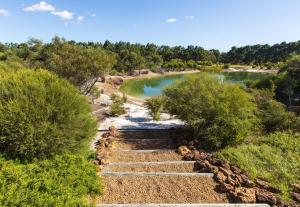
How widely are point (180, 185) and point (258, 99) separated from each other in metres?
11.7

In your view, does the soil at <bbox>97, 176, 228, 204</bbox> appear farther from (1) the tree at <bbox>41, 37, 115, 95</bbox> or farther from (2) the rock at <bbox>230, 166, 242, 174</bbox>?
(1) the tree at <bbox>41, 37, 115, 95</bbox>

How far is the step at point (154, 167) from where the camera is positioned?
29.7 feet

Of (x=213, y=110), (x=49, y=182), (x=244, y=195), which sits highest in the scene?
(x=213, y=110)

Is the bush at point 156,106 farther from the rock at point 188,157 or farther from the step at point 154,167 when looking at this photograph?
the step at point 154,167

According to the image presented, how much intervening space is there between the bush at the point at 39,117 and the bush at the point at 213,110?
498 centimetres

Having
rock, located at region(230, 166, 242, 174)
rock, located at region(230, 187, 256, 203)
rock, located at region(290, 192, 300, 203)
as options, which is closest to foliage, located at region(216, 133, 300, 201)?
rock, located at region(290, 192, 300, 203)

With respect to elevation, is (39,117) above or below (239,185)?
above

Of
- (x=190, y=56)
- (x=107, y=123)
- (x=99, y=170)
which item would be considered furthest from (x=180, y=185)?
(x=190, y=56)

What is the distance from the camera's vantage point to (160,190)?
7578mm

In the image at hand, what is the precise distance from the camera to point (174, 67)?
79062 mm

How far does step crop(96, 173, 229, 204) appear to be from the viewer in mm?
7160

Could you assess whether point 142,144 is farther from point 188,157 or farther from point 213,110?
point 213,110

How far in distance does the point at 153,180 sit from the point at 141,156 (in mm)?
2475

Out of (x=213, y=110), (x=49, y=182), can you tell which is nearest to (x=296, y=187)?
(x=213, y=110)
